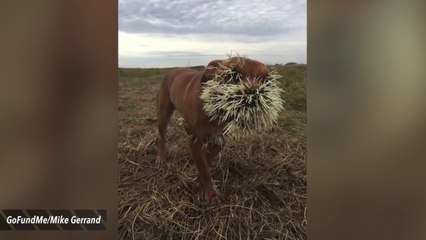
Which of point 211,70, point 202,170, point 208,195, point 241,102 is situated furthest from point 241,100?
point 208,195

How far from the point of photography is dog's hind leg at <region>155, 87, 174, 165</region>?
2311mm

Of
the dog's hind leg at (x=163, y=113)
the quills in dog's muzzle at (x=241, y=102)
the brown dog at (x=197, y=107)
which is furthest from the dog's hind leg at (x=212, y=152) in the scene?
the dog's hind leg at (x=163, y=113)

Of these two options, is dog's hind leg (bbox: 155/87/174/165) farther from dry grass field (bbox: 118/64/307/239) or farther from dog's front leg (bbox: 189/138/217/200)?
dog's front leg (bbox: 189/138/217/200)

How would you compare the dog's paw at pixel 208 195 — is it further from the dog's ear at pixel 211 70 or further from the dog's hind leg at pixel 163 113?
the dog's ear at pixel 211 70

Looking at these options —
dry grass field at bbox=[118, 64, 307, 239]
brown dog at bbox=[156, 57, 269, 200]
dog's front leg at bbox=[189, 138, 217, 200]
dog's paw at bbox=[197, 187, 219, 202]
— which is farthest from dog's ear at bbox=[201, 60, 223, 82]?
dog's paw at bbox=[197, 187, 219, 202]

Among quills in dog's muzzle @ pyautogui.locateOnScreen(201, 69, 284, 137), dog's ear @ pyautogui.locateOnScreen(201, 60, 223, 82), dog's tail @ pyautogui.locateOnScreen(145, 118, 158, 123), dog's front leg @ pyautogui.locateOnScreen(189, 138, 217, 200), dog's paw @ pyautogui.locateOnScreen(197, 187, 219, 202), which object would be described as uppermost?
dog's ear @ pyautogui.locateOnScreen(201, 60, 223, 82)

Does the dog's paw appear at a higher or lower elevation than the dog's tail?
lower

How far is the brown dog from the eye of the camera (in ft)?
7.31

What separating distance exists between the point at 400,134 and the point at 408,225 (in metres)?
0.50

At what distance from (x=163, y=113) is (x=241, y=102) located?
448mm

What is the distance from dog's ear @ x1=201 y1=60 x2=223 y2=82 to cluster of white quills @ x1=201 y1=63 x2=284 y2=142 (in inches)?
0.8

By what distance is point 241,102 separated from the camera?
7.26 ft

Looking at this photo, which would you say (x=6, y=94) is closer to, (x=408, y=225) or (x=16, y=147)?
(x=16, y=147)

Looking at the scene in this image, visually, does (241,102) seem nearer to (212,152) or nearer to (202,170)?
(212,152)
